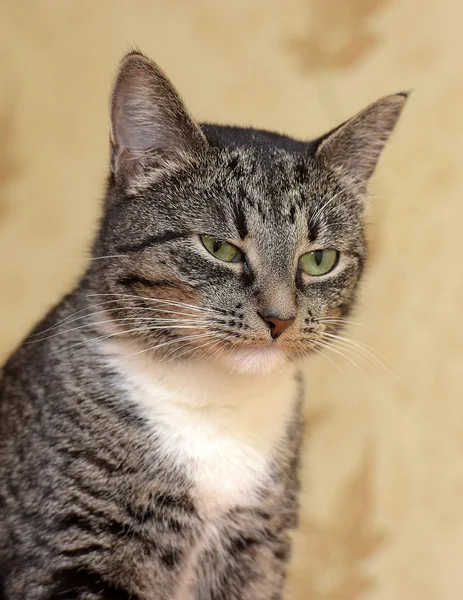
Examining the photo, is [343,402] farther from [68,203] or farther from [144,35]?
[144,35]

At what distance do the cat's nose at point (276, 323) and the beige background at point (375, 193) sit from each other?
73 cm

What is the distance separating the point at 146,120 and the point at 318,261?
35 cm

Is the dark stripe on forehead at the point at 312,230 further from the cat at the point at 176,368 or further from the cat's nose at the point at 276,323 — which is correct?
the cat's nose at the point at 276,323

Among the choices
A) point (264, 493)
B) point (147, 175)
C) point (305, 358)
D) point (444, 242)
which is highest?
point (147, 175)

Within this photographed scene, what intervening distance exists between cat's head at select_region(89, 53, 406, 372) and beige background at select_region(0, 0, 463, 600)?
584 millimetres

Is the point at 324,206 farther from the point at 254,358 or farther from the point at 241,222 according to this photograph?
the point at 254,358

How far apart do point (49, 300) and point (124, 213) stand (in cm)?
78

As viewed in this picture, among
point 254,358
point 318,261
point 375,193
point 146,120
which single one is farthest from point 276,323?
point 375,193

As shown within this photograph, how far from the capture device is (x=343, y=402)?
73.7 inches

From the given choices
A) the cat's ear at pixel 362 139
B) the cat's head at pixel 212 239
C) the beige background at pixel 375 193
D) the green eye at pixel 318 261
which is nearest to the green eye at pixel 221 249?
the cat's head at pixel 212 239

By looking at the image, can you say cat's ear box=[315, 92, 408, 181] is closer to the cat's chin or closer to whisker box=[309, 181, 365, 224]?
whisker box=[309, 181, 365, 224]

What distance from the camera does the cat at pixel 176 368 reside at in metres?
1.10

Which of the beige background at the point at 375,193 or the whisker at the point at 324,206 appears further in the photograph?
the beige background at the point at 375,193

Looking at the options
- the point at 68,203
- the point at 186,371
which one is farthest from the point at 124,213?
the point at 68,203
